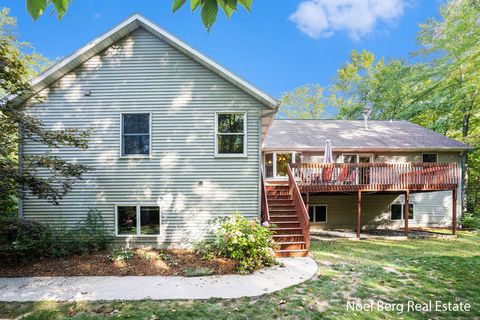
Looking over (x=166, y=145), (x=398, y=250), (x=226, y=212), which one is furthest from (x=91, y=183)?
(x=398, y=250)

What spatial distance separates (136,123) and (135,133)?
363 millimetres

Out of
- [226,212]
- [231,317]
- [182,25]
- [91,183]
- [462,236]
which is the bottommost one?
[462,236]

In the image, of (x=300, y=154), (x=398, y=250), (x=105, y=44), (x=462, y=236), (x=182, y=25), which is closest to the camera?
(x=105, y=44)

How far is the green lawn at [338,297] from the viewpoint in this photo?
4734mm

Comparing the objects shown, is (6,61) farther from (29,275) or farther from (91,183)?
(29,275)

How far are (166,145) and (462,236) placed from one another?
49.6 feet

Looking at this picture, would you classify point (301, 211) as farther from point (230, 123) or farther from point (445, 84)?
point (445, 84)

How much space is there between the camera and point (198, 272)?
6.70 meters

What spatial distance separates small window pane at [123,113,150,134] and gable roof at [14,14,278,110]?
7.91 feet

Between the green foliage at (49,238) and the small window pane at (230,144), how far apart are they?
4942mm

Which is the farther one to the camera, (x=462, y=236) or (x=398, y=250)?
(x=462, y=236)

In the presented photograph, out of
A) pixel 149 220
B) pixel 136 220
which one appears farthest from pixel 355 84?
pixel 136 220

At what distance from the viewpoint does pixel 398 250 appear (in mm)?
9656

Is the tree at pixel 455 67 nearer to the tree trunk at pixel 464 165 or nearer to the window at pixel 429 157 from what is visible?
the tree trunk at pixel 464 165
